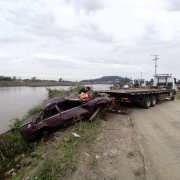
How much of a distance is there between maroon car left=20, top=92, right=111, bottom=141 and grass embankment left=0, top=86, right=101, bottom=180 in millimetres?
393

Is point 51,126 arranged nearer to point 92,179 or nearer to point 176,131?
point 92,179

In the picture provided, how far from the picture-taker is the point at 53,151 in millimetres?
5641

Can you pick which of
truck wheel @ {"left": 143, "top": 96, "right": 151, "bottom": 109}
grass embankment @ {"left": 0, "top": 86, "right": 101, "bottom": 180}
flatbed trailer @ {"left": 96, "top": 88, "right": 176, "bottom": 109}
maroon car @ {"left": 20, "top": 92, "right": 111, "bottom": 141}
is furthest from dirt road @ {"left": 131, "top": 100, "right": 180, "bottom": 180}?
truck wheel @ {"left": 143, "top": 96, "right": 151, "bottom": 109}

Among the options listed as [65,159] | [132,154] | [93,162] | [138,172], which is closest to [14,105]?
[65,159]

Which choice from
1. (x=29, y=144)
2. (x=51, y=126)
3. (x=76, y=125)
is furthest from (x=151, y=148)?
(x=29, y=144)

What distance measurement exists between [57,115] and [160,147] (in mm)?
4141

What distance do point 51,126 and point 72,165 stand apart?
134 inches

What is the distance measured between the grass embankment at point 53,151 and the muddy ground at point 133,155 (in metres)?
0.30

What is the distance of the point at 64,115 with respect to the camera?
785 cm

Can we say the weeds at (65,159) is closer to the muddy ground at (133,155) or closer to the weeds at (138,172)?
the muddy ground at (133,155)

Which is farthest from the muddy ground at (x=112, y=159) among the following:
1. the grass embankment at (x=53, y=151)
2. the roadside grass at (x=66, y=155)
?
the grass embankment at (x=53, y=151)

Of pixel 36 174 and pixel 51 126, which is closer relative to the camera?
pixel 36 174

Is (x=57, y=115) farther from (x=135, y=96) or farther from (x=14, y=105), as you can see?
(x=14, y=105)

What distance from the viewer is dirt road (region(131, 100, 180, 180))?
4.22 metres
